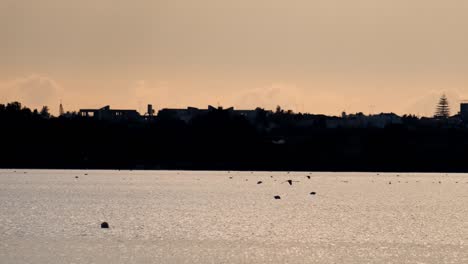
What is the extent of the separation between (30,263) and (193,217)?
51.4 metres

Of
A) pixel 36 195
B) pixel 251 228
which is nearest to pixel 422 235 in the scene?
pixel 251 228

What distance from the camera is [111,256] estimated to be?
291 feet

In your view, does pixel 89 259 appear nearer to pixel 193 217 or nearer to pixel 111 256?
pixel 111 256

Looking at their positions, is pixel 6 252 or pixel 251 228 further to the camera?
pixel 251 228

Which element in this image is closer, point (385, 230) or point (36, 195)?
point (385, 230)

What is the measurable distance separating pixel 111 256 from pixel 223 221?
39.6 metres

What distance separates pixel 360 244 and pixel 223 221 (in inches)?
1099

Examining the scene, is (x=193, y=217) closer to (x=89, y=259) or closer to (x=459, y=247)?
(x=459, y=247)

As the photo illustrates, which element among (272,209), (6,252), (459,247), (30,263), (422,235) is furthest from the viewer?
(272,209)

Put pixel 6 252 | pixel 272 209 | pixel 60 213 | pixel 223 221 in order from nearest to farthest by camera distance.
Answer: pixel 6 252
pixel 223 221
pixel 60 213
pixel 272 209

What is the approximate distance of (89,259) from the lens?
86375mm

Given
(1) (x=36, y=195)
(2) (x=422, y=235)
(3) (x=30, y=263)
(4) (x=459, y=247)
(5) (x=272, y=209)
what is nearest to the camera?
(3) (x=30, y=263)

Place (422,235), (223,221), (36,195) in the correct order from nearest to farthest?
(422,235) < (223,221) < (36,195)

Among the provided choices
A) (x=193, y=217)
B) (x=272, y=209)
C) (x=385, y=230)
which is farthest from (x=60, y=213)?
(x=385, y=230)
